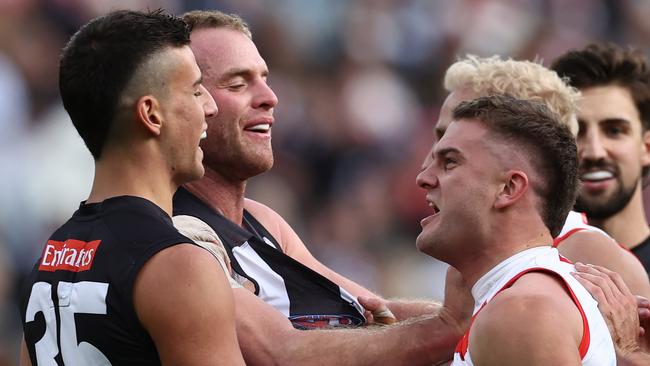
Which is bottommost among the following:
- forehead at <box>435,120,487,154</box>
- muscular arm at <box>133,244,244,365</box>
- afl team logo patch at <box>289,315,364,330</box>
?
afl team logo patch at <box>289,315,364,330</box>

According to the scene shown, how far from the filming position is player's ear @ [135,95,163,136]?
11.8ft

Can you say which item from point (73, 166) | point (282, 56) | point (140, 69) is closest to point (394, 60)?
point (282, 56)

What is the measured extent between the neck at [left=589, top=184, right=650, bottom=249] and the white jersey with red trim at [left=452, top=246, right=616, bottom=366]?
9.13ft

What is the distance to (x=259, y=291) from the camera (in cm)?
451

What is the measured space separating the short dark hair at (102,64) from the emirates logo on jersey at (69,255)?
12.4 inches

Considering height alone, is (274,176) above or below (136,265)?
below

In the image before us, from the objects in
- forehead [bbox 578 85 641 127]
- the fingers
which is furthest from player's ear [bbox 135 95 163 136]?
forehead [bbox 578 85 641 127]

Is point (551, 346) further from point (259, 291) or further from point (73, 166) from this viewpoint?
point (73, 166)

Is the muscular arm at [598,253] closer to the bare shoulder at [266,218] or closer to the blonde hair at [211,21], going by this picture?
the bare shoulder at [266,218]

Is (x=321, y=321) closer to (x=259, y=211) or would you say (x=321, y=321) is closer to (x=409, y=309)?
(x=409, y=309)

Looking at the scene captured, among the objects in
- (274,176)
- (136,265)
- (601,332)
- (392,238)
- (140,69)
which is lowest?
(392,238)

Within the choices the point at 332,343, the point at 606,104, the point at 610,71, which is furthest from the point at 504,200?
the point at 610,71

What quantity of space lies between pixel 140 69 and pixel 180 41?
22 cm

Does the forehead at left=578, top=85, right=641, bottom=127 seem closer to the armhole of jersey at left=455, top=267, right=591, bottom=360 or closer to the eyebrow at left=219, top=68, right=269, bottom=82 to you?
the eyebrow at left=219, top=68, right=269, bottom=82
